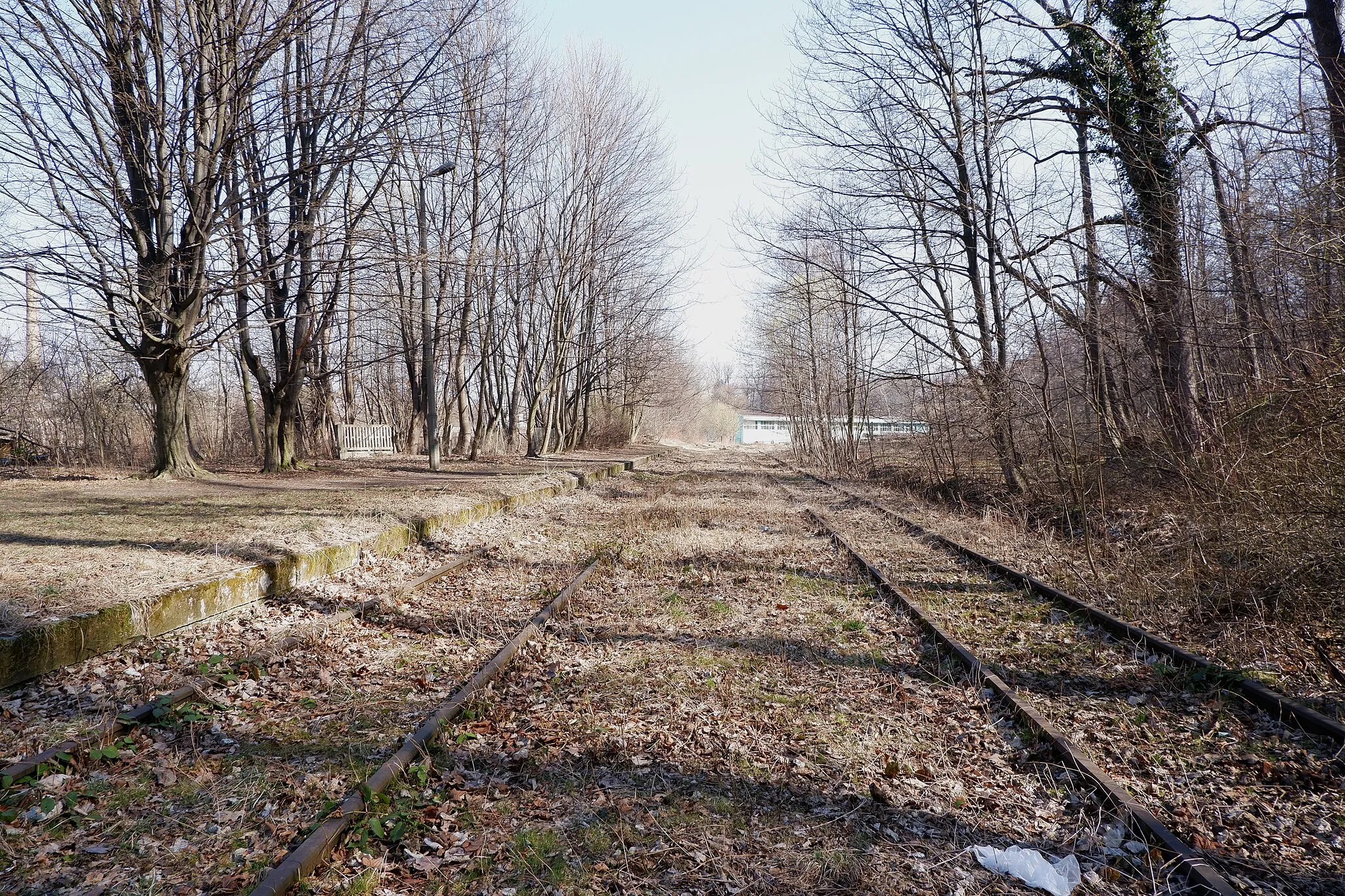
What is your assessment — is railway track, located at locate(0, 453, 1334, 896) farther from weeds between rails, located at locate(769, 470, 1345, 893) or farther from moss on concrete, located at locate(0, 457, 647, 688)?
moss on concrete, located at locate(0, 457, 647, 688)

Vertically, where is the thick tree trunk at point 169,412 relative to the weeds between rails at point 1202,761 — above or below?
above

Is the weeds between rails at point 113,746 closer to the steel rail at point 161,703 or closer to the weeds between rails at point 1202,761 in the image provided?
the steel rail at point 161,703

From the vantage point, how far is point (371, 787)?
338 centimetres

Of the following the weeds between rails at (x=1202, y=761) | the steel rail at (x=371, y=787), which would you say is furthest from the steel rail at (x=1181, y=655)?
the steel rail at (x=371, y=787)

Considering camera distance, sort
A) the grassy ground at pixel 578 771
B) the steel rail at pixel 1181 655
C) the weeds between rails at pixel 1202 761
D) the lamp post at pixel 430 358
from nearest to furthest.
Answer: the grassy ground at pixel 578 771, the weeds between rails at pixel 1202 761, the steel rail at pixel 1181 655, the lamp post at pixel 430 358

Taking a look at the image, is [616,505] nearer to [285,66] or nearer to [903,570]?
[903,570]

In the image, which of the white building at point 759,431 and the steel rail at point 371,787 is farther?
the white building at point 759,431

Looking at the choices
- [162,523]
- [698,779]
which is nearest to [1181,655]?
Result: [698,779]

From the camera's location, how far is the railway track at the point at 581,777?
296 cm

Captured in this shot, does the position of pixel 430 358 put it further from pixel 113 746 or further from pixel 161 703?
pixel 113 746

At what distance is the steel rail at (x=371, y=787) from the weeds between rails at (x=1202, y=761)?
134 inches

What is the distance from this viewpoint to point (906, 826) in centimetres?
335

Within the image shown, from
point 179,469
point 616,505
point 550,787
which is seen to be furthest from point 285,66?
point 550,787

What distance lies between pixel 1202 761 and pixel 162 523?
9.57m
